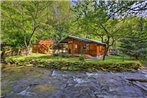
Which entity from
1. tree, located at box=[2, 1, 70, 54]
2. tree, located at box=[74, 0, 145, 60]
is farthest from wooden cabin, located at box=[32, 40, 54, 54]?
tree, located at box=[74, 0, 145, 60]

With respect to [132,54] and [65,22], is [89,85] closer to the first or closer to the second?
[132,54]

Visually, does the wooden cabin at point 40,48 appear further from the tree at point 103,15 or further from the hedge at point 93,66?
the hedge at point 93,66

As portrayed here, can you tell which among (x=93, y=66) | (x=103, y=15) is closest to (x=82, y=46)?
(x=93, y=66)

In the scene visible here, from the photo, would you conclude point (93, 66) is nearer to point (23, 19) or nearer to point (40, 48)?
point (23, 19)

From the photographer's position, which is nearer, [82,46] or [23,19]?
[23,19]

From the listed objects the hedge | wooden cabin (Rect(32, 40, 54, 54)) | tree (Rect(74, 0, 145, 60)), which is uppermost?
tree (Rect(74, 0, 145, 60))

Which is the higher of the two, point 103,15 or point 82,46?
point 103,15

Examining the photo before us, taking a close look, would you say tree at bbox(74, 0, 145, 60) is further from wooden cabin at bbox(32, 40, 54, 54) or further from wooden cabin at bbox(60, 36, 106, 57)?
wooden cabin at bbox(32, 40, 54, 54)

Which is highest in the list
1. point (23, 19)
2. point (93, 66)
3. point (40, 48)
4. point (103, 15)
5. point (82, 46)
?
point (23, 19)

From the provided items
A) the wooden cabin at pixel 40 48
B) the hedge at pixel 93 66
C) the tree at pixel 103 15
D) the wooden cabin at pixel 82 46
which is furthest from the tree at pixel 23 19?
the hedge at pixel 93 66

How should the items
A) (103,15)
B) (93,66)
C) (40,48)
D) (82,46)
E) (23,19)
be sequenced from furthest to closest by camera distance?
(40,48) → (82,46) → (23,19) → (93,66) → (103,15)

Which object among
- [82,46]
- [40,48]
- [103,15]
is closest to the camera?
[103,15]

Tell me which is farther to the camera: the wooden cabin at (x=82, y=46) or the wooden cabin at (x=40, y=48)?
the wooden cabin at (x=40, y=48)

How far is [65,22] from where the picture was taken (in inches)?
1834
